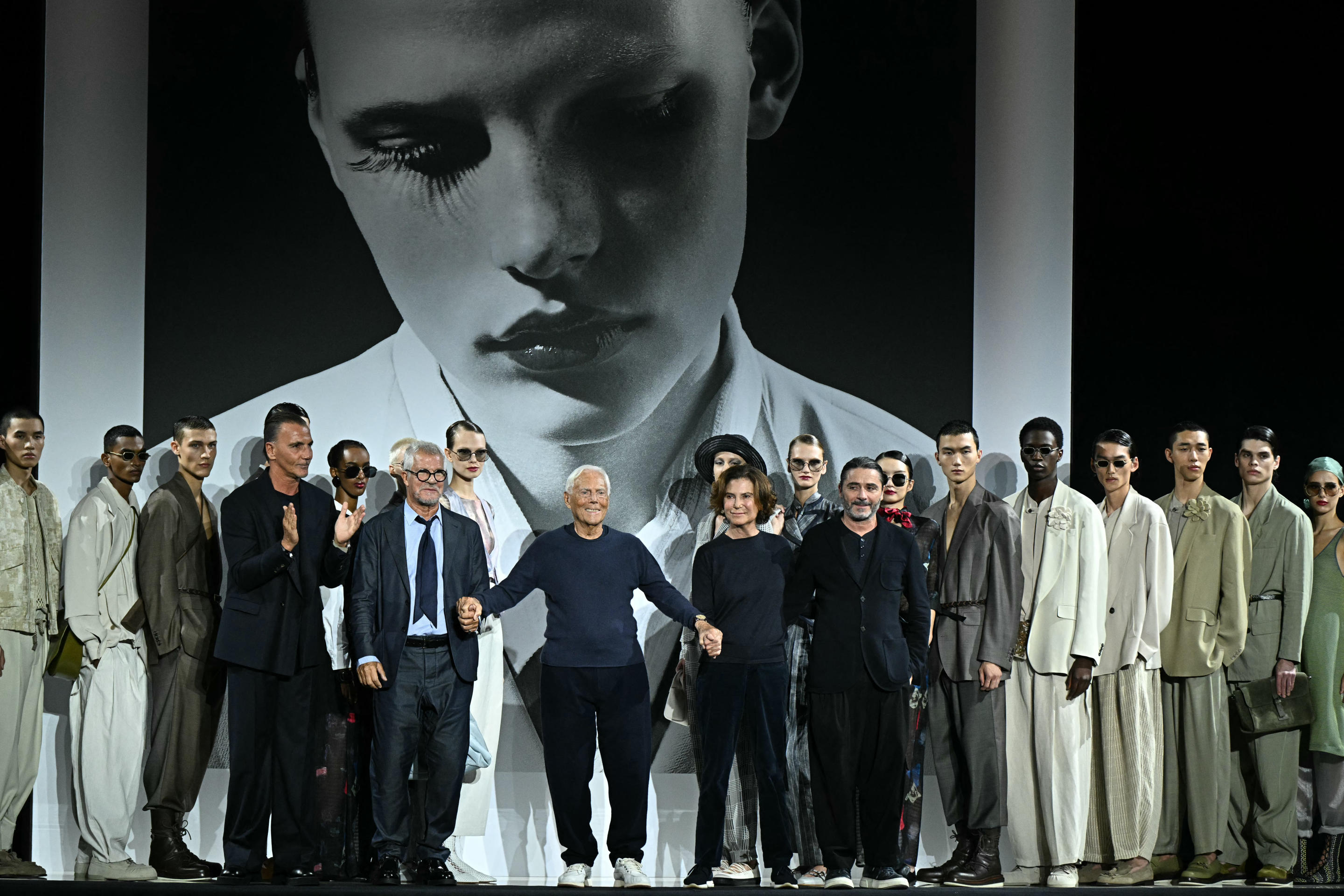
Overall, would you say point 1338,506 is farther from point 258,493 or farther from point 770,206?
point 258,493

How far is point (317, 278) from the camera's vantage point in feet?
20.2

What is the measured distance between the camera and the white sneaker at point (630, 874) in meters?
4.67

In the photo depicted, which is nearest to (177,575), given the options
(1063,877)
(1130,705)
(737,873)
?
(737,873)

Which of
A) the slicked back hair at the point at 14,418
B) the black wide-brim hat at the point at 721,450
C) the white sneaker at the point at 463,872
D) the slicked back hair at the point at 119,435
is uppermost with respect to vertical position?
the slicked back hair at the point at 14,418

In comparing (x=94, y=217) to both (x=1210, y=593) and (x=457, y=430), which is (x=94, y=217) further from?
(x=1210, y=593)

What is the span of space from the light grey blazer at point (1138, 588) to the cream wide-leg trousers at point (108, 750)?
3937 mm

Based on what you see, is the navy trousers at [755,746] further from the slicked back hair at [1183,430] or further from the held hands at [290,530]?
the slicked back hair at [1183,430]

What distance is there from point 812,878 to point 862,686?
81cm

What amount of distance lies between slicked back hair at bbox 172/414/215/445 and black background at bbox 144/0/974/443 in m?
0.77

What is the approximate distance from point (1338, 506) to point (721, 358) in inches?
118

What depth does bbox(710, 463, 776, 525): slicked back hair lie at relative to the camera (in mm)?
4816

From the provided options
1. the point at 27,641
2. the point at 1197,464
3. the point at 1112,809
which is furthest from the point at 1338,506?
the point at 27,641

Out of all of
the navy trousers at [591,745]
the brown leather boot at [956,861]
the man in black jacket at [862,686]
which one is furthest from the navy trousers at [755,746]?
the brown leather boot at [956,861]

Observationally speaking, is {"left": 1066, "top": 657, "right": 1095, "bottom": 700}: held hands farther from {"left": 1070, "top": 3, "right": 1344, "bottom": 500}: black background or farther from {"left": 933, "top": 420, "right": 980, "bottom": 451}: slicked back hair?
{"left": 1070, "top": 3, "right": 1344, "bottom": 500}: black background
